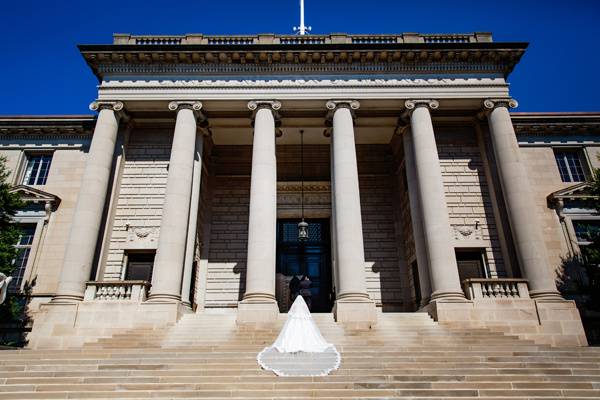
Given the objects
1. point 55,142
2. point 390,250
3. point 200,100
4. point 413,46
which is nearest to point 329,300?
point 390,250

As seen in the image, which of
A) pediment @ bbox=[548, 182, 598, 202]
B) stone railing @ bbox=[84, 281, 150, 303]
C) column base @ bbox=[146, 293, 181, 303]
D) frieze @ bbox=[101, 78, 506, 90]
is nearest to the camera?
column base @ bbox=[146, 293, 181, 303]

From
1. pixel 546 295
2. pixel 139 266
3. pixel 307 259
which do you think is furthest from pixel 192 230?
pixel 546 295

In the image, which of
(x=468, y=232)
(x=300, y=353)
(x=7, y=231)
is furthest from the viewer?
A: (x=468, y=232)

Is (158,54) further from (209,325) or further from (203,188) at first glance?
(209,325)

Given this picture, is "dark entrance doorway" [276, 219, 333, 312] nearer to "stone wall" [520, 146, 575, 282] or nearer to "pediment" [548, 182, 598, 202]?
"stone wall" [520, 146, 575, 282]

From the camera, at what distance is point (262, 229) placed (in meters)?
16.4

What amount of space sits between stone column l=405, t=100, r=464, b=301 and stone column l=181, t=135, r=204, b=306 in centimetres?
1052

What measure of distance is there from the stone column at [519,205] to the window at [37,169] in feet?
76.6

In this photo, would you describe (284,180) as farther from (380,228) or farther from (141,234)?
(141,234)

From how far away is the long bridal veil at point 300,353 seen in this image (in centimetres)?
1017

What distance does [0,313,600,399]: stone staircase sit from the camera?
30.3ft

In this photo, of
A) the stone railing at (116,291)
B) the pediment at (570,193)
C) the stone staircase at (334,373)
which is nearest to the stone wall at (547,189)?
the pediment at (570,193)

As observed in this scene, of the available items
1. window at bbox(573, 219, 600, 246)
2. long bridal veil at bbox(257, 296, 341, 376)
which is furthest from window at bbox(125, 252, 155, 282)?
window at bbox(573, 219, 600, 246)

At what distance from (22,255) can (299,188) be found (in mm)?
14706
